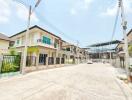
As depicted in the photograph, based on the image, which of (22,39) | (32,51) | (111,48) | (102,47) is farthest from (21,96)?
(102,47)

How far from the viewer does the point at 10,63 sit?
10758mm

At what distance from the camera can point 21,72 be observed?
38.4ft

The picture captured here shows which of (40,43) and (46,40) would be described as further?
(46,40)

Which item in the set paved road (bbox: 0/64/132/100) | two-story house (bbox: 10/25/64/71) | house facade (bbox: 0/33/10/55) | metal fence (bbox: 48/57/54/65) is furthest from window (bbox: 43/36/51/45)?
paved road (bbox: 0/64/132/100)

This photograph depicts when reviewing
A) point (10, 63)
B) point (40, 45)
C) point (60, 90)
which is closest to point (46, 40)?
point (40, 45)

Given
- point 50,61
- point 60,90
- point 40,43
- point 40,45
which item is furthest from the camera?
point 50,61

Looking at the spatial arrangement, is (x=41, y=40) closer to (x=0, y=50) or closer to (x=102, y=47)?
(x=0, y=50)

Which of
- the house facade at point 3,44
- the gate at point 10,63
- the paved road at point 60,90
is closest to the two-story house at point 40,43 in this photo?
the house facade at point 3,44

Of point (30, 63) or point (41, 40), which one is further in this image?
point (41, 40)

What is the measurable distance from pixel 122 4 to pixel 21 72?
11.5 m

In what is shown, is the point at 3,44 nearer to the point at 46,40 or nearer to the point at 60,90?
the point at 46,40

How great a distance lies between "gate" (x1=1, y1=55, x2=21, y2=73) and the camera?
9.98 meters

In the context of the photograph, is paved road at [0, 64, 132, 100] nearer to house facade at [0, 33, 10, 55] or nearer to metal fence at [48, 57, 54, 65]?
house facade at [0, 33, 10, 55]

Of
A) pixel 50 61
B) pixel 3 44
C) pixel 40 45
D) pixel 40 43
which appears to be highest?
pixel 40 43
